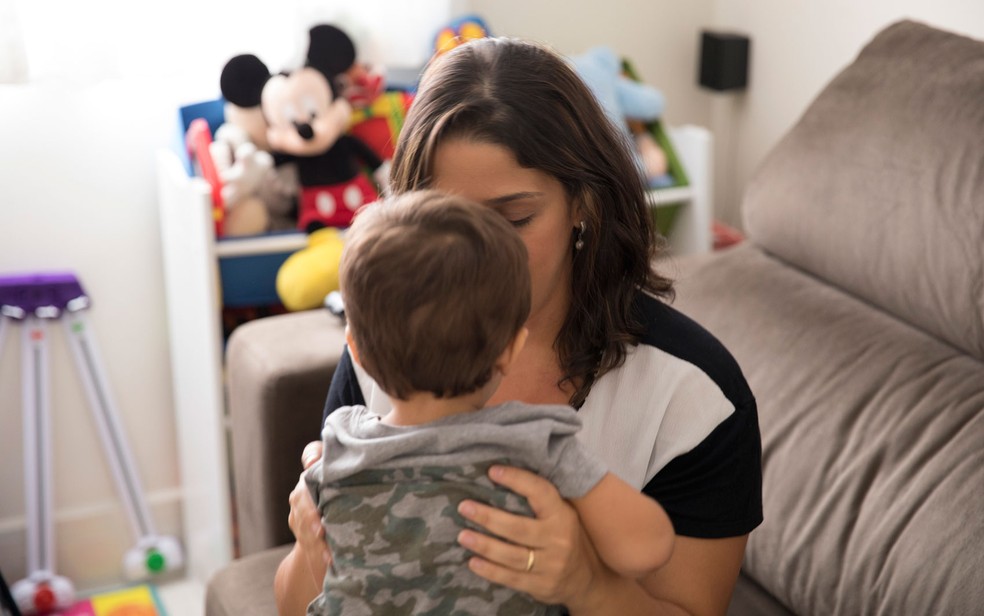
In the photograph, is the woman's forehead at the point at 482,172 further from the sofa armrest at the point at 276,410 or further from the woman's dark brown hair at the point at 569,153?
the sofa armrest at the point at 276,410

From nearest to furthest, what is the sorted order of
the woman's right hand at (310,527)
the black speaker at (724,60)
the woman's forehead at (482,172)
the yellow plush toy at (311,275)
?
1. the woman's right hand at (310,527)
2. the woman's forehead at (482,172)
3. the yellow plush toy at (311,275)
4. the black speaker at (724,60)

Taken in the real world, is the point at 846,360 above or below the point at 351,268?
below

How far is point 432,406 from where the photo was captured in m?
0.92

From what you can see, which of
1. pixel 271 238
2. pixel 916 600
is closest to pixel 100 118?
pixel 271 238

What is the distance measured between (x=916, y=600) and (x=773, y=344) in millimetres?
448

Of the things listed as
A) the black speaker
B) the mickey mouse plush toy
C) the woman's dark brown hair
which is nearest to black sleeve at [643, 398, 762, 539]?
the woman's dark brown hair

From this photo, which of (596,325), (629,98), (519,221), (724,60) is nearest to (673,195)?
(629,98)

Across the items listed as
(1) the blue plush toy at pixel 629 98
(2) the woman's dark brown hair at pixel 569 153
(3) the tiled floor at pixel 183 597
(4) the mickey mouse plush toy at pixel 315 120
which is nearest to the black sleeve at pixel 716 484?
(2) the woman's dark brown hair at pixel 569 153

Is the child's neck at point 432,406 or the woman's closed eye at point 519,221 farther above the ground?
the woman's closed eye at point 519,221

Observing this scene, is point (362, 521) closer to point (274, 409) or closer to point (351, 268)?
point (351, 268)

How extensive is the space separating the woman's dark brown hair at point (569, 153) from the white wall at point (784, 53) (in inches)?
48.4

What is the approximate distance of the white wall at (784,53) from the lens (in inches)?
88.7

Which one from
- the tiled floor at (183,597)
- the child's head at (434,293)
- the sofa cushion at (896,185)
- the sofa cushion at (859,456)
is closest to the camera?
the child's head at (434,293)

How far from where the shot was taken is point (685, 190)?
7.98 ft
